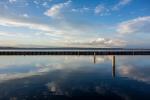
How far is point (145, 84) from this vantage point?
70.6 ft

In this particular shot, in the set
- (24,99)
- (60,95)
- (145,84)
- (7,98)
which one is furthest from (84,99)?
(145,84)

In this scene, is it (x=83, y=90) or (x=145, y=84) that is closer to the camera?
(x=83, y=90)

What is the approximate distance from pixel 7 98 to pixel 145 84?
581 inches

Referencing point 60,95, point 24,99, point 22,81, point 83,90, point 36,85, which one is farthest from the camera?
point 22,81

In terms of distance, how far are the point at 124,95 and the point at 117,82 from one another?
5.29m

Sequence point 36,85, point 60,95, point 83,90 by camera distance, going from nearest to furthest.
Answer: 1. point 60,95
2. point 83,90
3. point 36,85

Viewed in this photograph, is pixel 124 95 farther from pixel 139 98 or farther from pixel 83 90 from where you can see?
pixel 83 90

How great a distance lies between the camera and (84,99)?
16016mm

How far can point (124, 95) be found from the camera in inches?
679

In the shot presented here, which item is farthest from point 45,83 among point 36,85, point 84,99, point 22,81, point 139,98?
point 139,98

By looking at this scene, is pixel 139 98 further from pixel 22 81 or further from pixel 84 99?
pixel 22 81

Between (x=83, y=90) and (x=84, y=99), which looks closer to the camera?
(x=84, y=99)

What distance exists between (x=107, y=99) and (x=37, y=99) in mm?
5901

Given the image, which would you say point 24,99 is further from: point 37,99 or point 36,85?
point 36,85
